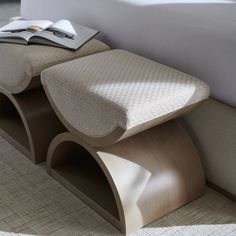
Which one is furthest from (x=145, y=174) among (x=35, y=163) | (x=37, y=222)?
(x=35, y=163)

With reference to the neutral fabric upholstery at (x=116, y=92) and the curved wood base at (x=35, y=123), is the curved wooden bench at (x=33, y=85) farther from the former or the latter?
the neutral fabric upholstery at (x=116, y=92)

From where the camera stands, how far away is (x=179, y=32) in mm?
1362

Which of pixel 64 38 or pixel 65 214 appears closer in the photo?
pixel 65 214

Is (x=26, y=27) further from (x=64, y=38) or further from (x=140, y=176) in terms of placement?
(x=140, y=176)

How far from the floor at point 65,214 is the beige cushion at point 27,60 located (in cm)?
29

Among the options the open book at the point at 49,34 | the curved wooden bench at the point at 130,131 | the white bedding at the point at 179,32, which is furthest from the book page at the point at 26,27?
the curved wooden bench at the point at 130,131

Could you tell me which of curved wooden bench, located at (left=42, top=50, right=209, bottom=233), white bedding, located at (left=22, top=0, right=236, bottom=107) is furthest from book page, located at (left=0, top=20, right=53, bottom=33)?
curved wooden bench, located at (left=42, top=50, right=209, bottom=233)

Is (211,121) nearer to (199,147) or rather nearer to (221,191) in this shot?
(199,147)

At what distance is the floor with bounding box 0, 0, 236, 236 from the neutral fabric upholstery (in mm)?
252

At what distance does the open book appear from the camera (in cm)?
154

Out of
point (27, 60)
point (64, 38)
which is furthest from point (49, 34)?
point (27, 60)

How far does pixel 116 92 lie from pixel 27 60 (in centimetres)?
40

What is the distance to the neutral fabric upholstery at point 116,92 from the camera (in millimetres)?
1120

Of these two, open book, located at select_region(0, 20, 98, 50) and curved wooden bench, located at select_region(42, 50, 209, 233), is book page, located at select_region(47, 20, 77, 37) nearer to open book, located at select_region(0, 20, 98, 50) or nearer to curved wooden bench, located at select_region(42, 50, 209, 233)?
open book, located at select_region(0, 20, 98, 50)
